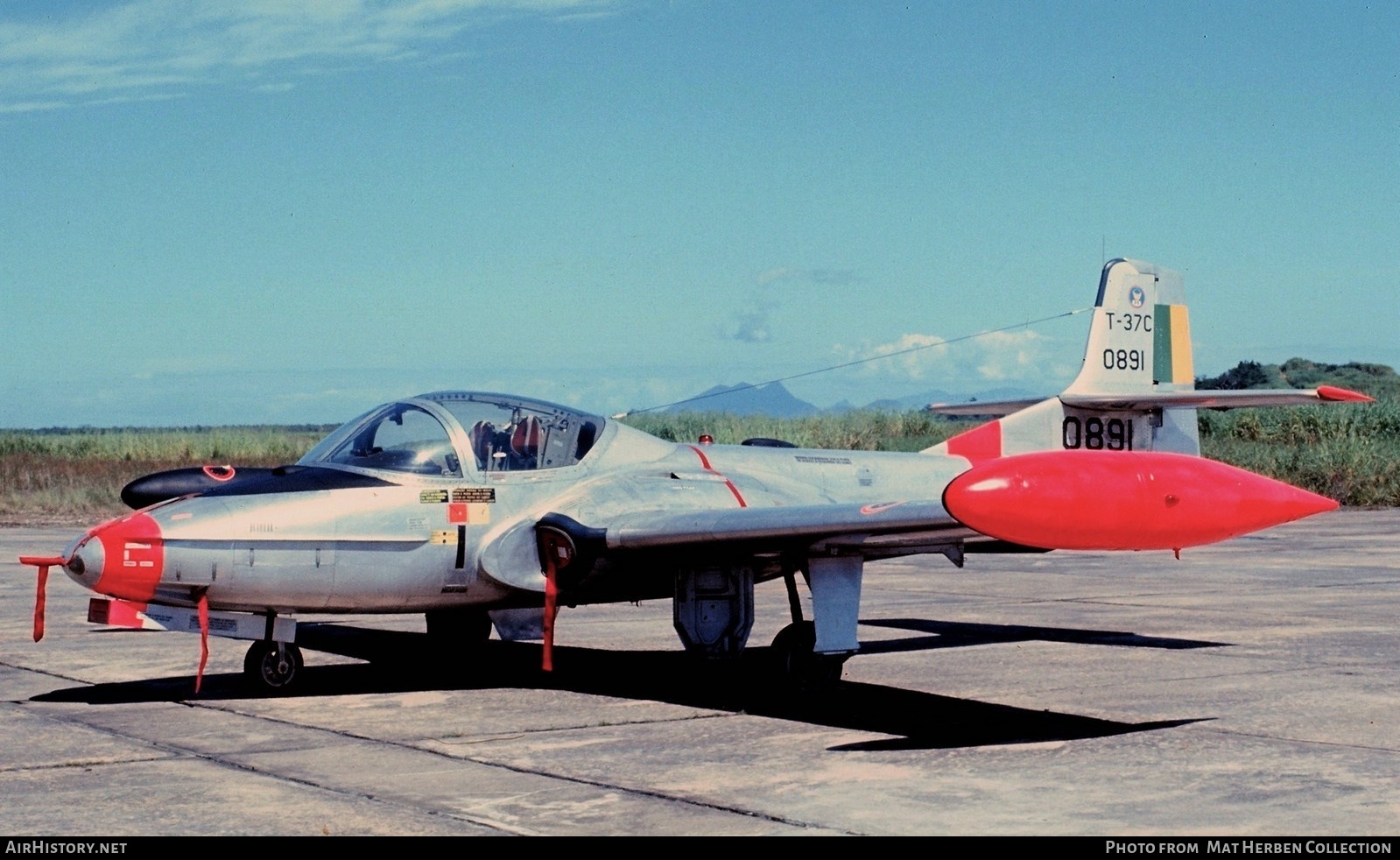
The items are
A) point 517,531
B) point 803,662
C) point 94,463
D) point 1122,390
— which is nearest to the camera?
point 517,531

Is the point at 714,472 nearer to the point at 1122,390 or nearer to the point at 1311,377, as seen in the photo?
the point at 1122,390

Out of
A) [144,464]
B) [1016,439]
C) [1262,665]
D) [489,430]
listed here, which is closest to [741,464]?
[489,430]

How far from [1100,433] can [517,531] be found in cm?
617

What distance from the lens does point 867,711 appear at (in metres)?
10.2

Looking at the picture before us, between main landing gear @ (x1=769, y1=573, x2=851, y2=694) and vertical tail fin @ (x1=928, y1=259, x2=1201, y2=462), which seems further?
vertical tail fin @ (x1=928, y1=259, x2=1201, y2=462)

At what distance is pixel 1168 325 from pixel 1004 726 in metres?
7.34

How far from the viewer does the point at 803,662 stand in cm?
1112

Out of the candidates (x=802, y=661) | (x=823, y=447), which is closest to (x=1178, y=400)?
(x=802, y=661)

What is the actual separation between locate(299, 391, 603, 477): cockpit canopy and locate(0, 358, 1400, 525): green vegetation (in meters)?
14.7

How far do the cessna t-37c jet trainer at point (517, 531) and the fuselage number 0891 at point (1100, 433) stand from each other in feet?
7.61

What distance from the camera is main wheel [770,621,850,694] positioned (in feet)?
35.4

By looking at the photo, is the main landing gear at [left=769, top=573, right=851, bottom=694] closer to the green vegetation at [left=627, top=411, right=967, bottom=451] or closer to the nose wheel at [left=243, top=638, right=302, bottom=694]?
the nose wheel at [left=243, top=638, right=302, bottom=694]

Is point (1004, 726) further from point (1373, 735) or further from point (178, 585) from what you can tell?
point (178, 585)

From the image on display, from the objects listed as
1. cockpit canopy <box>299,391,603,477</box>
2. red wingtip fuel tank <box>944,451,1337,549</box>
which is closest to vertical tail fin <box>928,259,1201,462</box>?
cockpit canopy <box>299,391,603,477</box>
